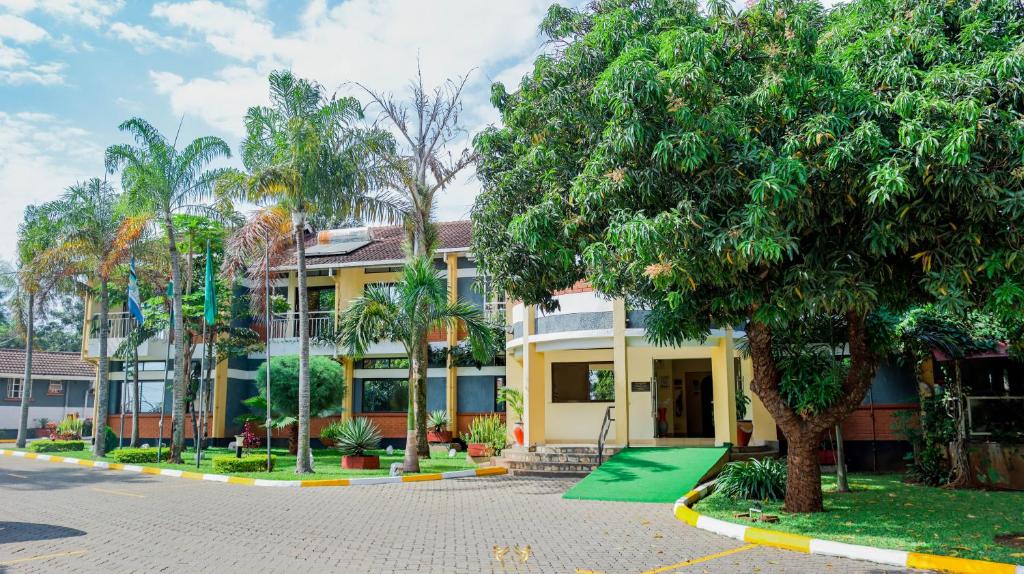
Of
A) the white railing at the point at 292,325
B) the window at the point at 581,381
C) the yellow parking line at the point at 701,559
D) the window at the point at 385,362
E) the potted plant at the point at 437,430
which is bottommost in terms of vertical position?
the yellow parking line at the point at 701,559

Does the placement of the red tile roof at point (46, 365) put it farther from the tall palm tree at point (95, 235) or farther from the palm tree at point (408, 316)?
the palm tree at point (408, 316)

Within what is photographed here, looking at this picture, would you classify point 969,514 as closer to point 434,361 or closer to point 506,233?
point 506,233

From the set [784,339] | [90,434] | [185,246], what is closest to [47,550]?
[784,339]

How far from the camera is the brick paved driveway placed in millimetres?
8078

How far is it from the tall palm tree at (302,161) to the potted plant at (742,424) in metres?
10.6

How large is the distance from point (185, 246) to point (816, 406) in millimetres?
19941

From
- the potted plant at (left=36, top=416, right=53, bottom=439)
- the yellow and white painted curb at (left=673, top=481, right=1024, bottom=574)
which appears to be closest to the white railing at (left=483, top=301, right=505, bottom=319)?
the yellow and white painted curb at (left=673, top=481, right=1024, bottom=574)

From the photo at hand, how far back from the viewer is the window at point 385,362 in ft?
90.9

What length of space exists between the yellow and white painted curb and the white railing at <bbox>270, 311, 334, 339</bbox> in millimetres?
19182

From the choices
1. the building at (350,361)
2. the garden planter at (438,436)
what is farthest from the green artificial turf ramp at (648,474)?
the building at (350,361)

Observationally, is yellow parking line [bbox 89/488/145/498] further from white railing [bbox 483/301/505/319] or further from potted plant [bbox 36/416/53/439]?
potted plant [bbox 36/416/53/439]

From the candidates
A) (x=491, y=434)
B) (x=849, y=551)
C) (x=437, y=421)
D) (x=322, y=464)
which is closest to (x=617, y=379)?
(x=491, y=434)

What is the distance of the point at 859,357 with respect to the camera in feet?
36.8

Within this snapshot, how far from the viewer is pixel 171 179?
21.2 metres
